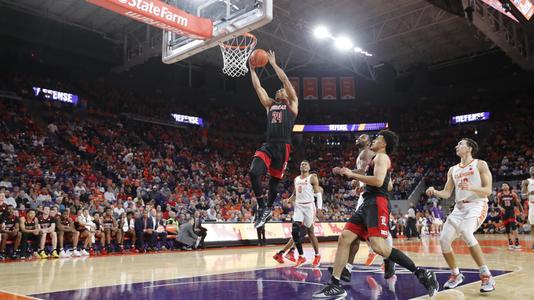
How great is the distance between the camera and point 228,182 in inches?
902

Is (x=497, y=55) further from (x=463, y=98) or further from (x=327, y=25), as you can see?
(x=327, y=25)

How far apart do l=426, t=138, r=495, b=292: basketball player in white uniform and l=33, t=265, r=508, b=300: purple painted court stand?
581 mm

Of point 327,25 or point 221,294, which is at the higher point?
point 327,25

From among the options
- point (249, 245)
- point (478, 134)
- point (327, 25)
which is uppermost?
point (327, 25)

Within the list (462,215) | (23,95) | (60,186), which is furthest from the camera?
(23,95)

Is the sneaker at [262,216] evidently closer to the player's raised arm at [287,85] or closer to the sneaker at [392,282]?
the player's raised arm at [287,85]

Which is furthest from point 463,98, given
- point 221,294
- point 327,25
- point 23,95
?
point 221,294

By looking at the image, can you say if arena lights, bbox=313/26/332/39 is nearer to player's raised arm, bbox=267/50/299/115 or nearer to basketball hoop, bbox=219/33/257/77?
basketball hoop, bbox=219/33/257/77

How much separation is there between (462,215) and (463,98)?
25870 millimetres

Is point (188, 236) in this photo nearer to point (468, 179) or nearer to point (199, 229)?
point (199, 229)

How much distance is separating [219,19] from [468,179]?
5485mm

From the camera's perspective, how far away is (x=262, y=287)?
5.76m

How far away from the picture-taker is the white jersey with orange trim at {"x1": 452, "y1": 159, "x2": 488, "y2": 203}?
227 inches

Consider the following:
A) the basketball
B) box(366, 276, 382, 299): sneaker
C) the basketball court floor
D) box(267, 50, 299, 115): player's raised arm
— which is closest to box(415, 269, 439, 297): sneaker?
the basketball court floor
